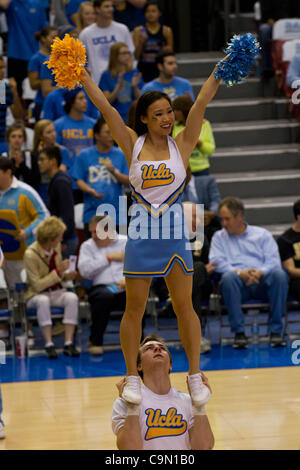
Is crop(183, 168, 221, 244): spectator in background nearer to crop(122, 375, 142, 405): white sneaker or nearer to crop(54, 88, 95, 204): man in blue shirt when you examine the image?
crop(54, 88, 95, 204): man in blue shirt

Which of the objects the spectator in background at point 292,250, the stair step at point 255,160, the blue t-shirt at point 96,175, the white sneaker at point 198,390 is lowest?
the spectator in background at point 292,250

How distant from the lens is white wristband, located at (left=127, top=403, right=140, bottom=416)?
14.1ft

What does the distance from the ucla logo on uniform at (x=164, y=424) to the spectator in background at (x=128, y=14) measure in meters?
7.43

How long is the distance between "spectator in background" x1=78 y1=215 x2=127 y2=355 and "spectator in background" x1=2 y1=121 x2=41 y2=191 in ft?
2.89

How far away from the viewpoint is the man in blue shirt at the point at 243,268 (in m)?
7.77

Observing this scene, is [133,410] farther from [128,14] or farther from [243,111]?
[128,14]

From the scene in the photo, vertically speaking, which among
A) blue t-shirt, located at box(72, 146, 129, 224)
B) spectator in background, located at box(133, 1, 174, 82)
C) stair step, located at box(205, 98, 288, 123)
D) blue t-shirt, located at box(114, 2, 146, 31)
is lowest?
blue t-shirt, located at box(72, 146, 129, 224)

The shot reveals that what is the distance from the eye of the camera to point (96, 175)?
8.36 meters

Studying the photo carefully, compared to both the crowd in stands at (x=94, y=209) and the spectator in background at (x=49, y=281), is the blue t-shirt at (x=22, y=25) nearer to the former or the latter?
the crowd in stands at (x=94, y=209)

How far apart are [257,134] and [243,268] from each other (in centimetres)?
309

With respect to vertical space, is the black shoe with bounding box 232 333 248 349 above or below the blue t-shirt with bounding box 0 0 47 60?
below

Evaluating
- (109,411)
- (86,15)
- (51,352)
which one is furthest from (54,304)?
(86,15)

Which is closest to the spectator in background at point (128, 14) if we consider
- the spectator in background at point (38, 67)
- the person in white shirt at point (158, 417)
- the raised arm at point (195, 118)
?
the spectator in background at point (38, 67)

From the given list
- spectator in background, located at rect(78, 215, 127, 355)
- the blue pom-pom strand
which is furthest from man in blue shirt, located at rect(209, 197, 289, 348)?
the blue pom-pom strand
